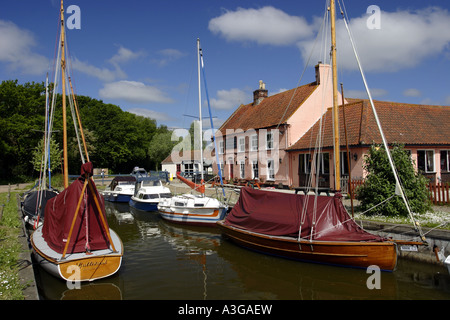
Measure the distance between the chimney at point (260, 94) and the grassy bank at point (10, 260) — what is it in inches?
1104

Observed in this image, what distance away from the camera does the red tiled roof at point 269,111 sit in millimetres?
29562

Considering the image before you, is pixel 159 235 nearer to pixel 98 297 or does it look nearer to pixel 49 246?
pixel 49 246

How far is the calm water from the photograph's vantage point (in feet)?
30.8

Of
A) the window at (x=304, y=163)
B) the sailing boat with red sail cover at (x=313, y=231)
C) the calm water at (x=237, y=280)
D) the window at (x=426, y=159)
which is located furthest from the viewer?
the window at (x=304, y=163)

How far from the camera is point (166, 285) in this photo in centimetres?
1020

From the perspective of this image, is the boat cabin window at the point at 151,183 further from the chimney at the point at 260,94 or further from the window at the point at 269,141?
the chimney at the point at 260,94

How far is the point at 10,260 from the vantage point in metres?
9.91

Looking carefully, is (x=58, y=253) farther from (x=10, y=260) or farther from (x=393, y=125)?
(x=393, y=125)

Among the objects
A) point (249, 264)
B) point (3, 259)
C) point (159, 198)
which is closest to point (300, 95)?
point (159, 198)

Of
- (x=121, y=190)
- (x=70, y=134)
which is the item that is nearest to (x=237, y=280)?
(x=121, y=190)

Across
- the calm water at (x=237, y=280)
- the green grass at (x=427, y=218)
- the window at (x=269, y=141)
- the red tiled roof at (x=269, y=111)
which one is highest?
the red tiled roof at (x=269, y=111)

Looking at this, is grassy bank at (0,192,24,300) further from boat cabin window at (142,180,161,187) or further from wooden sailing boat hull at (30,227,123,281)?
boat cabin window at (142,180,161,187)

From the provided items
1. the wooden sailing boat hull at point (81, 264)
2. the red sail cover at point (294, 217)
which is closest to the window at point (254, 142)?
the red sail cover at point (294, 217)
